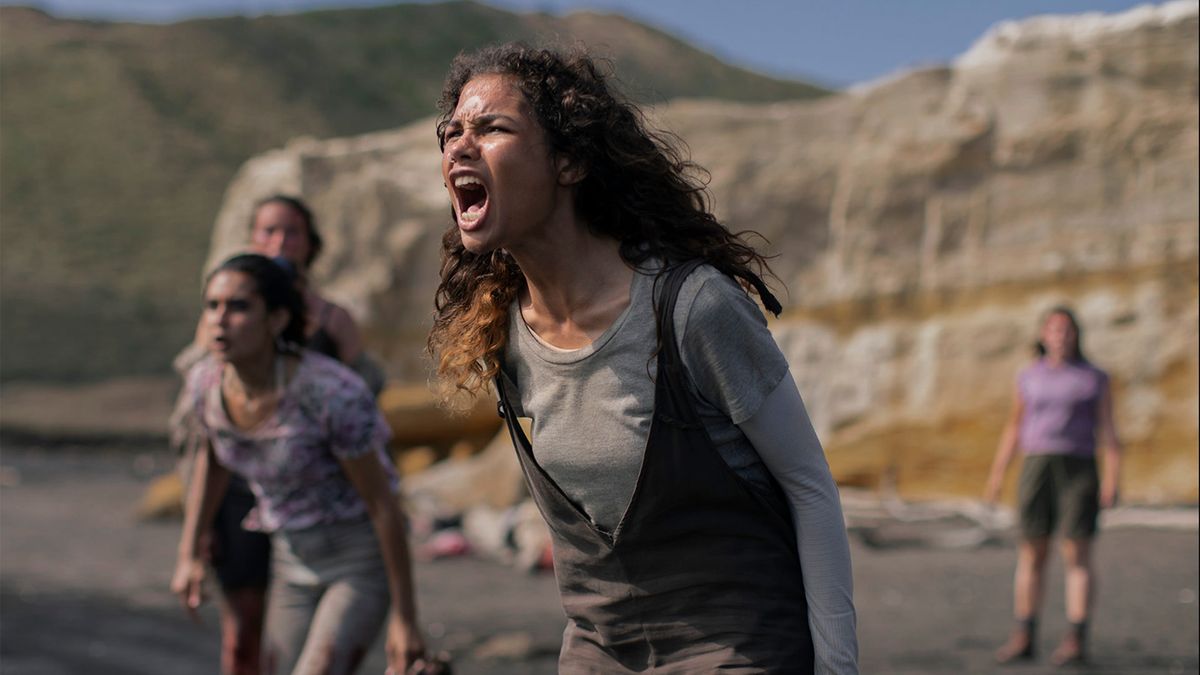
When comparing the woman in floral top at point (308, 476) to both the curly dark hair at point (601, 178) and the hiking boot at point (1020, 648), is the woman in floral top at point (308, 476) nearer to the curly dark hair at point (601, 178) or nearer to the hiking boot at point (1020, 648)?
the curly dark hair at point (601, 178)

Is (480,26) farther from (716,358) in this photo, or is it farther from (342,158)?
(716,358)

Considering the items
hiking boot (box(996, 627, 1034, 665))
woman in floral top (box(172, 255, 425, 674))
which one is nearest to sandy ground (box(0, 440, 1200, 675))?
hiking boot (box(996, 627, 1034, 665))

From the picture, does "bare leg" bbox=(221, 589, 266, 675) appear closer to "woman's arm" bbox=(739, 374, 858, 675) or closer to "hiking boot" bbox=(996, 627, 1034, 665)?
"woman's arm" bbox=(739, 374, 858, 675)

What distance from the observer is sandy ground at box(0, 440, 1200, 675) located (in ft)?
24.7

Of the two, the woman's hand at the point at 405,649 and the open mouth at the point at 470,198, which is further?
the woman's hand at the point at 405,649

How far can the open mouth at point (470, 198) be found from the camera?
2459mm

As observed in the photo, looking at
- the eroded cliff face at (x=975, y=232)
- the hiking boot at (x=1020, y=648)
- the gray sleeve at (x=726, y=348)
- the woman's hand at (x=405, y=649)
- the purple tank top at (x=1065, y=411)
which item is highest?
the eroded cliff face at (x=975, y=232)

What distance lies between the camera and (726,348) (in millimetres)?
2387

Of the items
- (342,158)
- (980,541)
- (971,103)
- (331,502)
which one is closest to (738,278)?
(331,502)

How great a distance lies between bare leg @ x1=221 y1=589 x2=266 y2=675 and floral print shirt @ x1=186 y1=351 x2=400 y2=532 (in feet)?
2.81

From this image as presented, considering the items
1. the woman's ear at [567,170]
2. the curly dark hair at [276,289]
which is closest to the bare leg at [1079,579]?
the curly dark hair at [276,289]

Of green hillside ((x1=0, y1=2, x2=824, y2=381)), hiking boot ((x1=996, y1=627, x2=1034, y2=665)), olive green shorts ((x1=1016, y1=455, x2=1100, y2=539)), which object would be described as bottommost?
hiking boot ((x1=996, y1=627, x2=1034, y2=665))

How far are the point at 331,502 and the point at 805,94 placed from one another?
8759 cm

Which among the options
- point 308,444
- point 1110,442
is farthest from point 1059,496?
point 308,444
